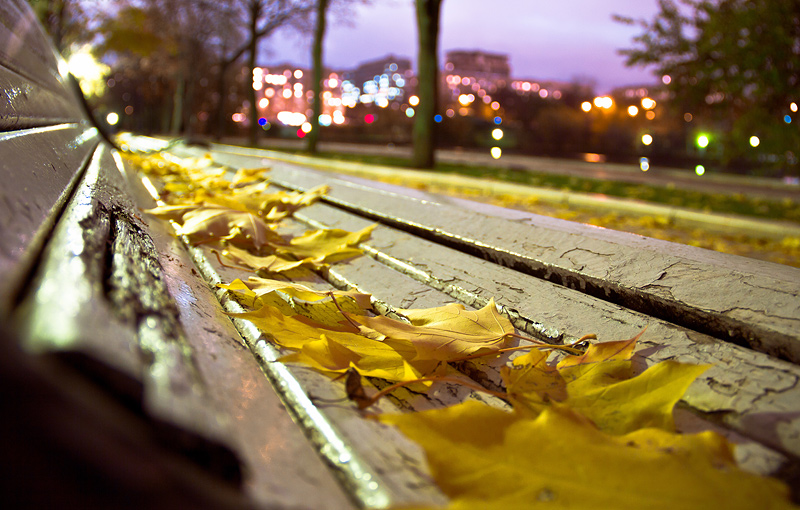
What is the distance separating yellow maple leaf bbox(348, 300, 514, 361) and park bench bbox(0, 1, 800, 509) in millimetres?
45

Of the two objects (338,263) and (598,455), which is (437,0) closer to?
(338,263)

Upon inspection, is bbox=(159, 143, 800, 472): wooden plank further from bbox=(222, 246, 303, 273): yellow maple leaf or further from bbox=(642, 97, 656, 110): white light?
bbox=(642, 97, 656, 110): white light

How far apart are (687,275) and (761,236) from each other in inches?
181

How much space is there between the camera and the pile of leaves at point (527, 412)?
46cm

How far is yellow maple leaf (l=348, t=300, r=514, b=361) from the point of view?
767 mm

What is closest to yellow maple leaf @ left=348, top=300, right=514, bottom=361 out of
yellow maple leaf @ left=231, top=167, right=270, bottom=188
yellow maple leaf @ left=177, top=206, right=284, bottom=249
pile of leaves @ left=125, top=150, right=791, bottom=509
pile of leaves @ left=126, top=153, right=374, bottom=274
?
Answer: pile of leaves @ left=125, top=150, right=791, bottom=509

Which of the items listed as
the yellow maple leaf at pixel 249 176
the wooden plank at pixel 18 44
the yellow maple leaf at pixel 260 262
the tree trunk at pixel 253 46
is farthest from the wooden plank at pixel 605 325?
the tree trunk at pixel 253 46

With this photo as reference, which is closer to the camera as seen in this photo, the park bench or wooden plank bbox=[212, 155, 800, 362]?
the park bench

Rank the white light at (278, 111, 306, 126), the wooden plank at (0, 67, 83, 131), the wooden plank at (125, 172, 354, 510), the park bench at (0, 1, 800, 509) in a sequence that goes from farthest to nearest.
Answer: the white light at (278, 111, 306, 126), the wooden plank at (0, 67, 83, 131), the wooden plank at (125, 172, 354, 510), the park bench at (0, 1, 800, 509)

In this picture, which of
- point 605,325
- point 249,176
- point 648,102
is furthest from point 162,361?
point 648,102

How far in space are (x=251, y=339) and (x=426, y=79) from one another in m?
9.99

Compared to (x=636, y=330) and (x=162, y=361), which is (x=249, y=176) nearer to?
(x=636, y=330)

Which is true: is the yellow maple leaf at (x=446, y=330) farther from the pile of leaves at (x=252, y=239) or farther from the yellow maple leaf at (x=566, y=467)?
the pile of leaves at (x=252, y=239)

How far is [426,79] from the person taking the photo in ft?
33.1
